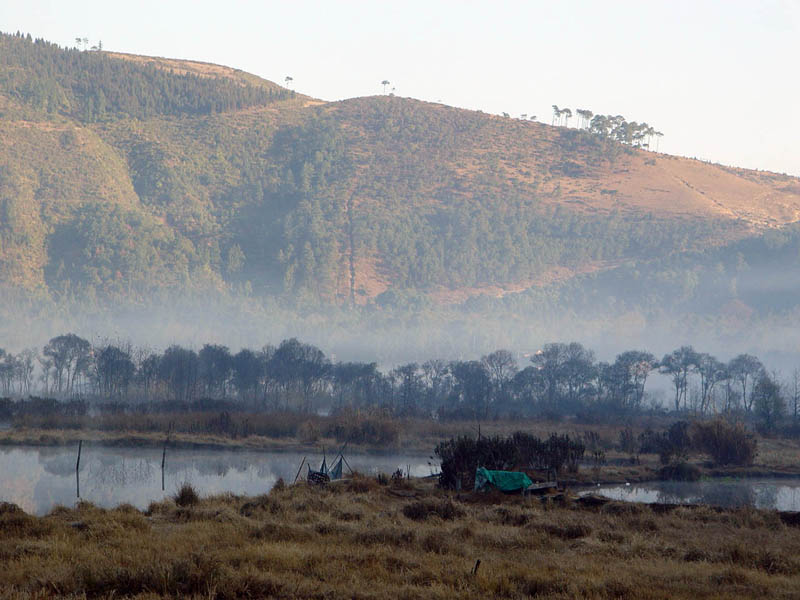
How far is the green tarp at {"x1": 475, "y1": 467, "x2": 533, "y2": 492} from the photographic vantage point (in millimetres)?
27922

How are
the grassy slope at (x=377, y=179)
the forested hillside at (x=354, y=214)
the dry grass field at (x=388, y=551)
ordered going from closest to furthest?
the dry grass field at (x=388, y=551)
the forested hillside at (x=354, y=214)
the grassy slope at (x=377, y=179)

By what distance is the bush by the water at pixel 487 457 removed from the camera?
3034 centimetres

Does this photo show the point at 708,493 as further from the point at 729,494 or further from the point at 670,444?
the point at 670,444

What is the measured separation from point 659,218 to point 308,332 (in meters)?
74.7

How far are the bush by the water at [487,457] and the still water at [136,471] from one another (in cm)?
647

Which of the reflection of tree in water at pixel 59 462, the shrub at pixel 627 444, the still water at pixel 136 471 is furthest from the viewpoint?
the shrub at pixel 627 444

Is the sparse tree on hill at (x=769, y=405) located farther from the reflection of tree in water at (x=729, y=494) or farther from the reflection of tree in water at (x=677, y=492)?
the reflection of tree in water at (x=677, y=492)

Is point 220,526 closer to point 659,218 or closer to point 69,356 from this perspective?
point 69,356

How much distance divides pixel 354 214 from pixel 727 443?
131 metres

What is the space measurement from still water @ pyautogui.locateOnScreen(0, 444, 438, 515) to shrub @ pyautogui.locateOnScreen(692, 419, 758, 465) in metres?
15.1

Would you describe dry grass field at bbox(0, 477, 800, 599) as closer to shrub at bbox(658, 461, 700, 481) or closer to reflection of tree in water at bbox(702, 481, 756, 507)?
reflection of tree in water at bbox(702, 481, 756, 507)

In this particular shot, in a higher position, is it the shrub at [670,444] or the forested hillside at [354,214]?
the forested hillside at [354,214]

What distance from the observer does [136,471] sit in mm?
37000

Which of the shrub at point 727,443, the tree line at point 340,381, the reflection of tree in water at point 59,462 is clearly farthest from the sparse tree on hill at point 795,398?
the reflection of tree in water at point 59,462
